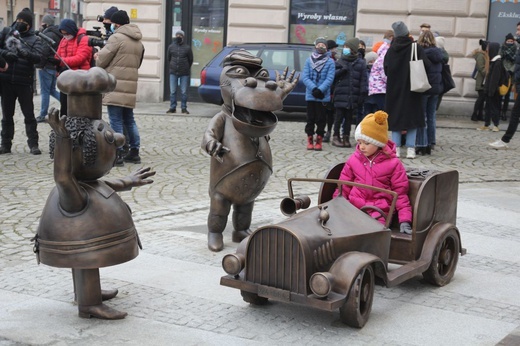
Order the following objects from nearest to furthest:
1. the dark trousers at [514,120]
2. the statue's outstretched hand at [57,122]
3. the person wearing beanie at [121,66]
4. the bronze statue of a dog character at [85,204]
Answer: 1. the statue's outstretched hand at [57,122]
2. the bronze statue of a dog character at [85,204]
3. the person wearing beanie at [121,66]
4. the dark trousers at [514,120]

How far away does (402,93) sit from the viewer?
1210cm

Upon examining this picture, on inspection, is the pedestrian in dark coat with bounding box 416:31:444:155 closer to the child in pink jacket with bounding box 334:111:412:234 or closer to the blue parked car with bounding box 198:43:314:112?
the blue parked car with bounding box 198:43:314:112

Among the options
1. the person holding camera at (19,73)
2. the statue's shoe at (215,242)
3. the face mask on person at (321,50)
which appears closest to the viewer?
the statue's shoe at (215,242)

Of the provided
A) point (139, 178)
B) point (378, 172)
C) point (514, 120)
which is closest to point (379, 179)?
point (378, 172)

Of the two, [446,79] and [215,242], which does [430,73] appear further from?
[215,242]

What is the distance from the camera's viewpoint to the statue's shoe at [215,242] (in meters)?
Result: 6.70

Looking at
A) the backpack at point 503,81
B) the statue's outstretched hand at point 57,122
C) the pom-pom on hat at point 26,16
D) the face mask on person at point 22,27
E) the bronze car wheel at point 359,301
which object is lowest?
the bronze car wheel at point 359,301

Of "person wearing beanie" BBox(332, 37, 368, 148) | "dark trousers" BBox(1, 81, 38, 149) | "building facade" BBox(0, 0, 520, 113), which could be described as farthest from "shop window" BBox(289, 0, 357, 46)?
"dark trousers" BBox(1, 81, 38, 149)

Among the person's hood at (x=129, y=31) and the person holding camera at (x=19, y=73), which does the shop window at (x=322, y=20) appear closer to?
the person holding camera at (x=19, y=73)

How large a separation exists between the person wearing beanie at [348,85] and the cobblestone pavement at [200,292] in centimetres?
370

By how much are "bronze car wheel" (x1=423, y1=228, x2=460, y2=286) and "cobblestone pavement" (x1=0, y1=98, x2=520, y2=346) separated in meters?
0.08

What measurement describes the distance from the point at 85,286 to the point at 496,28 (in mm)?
16364

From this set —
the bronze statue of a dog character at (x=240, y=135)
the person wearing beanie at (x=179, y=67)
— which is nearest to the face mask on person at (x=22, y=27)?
the bronze statue of a dog character at (x=240, y=135)

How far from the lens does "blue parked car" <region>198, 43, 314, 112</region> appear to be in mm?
16844
